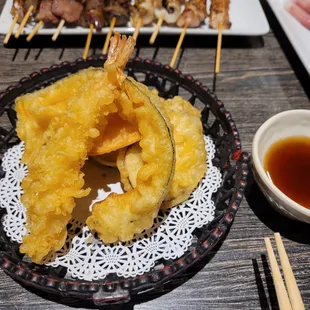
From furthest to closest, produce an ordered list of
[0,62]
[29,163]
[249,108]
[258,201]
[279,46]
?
1. [279,46]
2. [0,62]
3. [249,108]
4. [258,201]
5. [29,163]

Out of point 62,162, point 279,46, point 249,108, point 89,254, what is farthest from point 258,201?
point 279,46

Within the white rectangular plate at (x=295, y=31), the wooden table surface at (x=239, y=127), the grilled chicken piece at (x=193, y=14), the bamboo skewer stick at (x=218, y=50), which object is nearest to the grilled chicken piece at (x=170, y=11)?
the grilled chicken piece at (x=193, y=14)

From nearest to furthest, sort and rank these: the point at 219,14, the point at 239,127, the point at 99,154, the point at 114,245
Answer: the point at 114,245, the point at 99,154, the point at 239,127, the point at 219,14

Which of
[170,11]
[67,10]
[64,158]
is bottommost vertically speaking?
[170,11]

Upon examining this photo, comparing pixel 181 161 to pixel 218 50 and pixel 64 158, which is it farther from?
pixel 218 50

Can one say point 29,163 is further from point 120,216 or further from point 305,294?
point 305,294

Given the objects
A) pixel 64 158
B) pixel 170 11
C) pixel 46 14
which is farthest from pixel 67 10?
pixel 64 158

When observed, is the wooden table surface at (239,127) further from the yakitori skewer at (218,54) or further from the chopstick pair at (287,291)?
the chopstick pair at (287,291)
